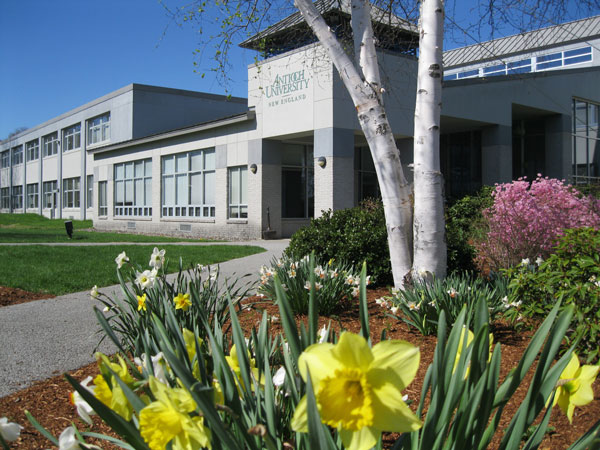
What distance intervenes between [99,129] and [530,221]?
33.6 metres

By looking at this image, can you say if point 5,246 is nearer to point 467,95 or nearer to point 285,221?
point 285,221

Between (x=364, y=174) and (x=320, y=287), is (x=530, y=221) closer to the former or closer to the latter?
(x=320, y=287)

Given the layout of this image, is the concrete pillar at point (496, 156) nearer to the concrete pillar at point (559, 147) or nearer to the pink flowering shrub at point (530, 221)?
the concrete pillar at point (559, 147)

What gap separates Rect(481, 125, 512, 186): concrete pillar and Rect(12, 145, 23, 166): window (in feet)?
150

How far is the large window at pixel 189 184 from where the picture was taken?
22.6 metres

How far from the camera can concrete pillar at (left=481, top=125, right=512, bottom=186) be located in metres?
21.2

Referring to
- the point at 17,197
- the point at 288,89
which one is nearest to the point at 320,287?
the point at 288,89

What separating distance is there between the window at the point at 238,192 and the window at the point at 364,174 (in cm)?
494

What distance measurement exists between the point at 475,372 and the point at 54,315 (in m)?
6.28

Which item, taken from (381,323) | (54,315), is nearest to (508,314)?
(381,323)

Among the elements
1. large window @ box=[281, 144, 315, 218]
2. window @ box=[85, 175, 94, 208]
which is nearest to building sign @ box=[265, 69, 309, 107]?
large window @ box=[281, 144, 315, 218]

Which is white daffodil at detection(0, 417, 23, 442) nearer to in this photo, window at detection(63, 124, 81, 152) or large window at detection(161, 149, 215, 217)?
large window at detection(161, 149, 215, 217)

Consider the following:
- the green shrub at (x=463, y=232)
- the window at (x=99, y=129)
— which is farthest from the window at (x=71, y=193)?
the green shrub at (x=463, y=232)

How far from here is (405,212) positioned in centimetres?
567
